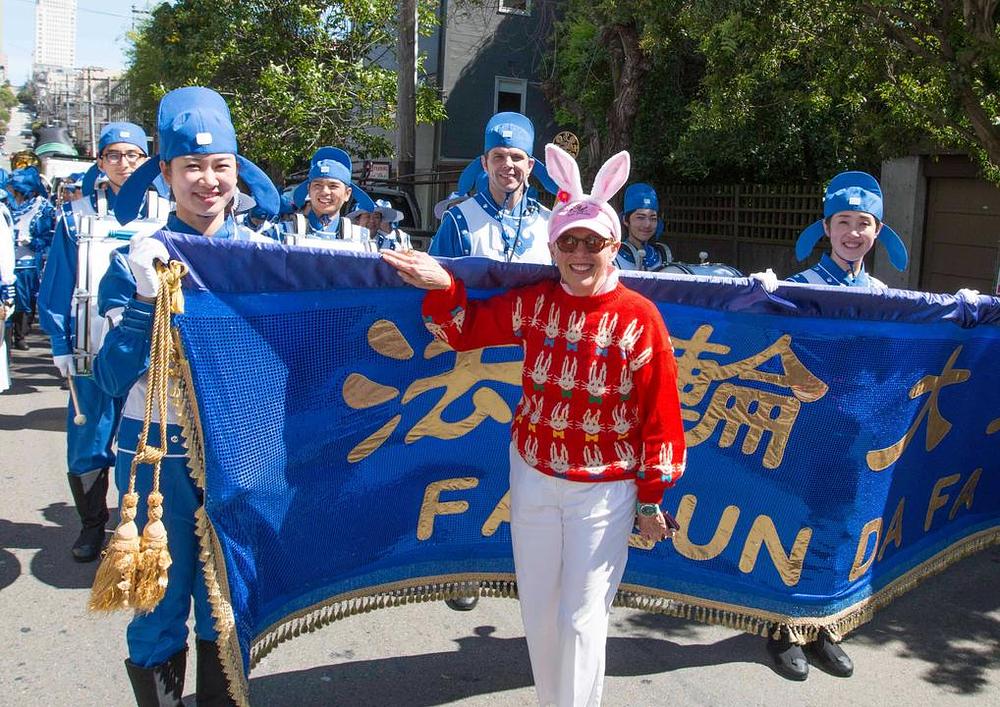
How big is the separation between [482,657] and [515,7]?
62.0 ft

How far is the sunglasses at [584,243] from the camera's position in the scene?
8.54 ft

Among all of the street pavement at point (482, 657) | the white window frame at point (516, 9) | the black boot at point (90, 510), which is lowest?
the street pavement at point (482, 657)

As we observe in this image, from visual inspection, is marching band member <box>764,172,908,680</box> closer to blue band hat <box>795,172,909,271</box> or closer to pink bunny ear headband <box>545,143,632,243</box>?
blue band hat <box>795,172,909,271</box>

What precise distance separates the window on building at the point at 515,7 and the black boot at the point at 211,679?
1792cm

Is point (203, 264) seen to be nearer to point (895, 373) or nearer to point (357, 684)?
point (357, 684)

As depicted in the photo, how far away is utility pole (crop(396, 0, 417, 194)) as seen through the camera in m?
13.2

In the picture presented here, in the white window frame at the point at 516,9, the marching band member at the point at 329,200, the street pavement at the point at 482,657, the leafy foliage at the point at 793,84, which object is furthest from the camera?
the white window frame at the point at 516,9

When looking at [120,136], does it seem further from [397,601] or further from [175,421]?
[397,601]

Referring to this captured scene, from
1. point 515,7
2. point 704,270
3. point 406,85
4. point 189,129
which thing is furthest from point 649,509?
point 515,7

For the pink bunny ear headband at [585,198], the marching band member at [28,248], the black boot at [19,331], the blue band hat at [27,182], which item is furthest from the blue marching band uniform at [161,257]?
the blue band hat at [27,182]

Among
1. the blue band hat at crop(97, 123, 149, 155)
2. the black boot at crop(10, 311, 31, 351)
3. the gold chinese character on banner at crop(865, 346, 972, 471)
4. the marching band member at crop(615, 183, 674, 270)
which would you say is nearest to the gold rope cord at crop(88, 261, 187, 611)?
the gold chinese character on banner at crop(865, 346, 972, 471)

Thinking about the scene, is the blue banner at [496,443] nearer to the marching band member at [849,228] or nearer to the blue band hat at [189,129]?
the blue band hat at [189,129]

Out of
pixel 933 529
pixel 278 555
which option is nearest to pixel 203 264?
pixel 278 555

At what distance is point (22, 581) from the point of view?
14.1 feet
